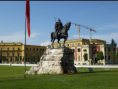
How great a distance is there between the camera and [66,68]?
1911cm

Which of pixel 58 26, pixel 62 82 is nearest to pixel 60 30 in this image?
pixel 58 26

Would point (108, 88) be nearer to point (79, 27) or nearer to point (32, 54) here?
point (32, 54)

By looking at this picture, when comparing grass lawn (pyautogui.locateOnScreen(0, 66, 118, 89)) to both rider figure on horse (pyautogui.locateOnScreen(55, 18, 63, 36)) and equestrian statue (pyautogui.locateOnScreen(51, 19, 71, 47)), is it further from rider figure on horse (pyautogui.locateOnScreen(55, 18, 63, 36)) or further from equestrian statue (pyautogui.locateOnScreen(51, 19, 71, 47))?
rider figure on horse (pyautogui.locateOnScreen(55, 18, 63, 36))

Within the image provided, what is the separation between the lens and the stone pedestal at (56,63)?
18.6 meters

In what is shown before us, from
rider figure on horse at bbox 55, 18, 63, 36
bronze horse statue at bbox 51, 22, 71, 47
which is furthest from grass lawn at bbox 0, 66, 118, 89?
rider figure on horse at bbox 55, 18, 63, 36

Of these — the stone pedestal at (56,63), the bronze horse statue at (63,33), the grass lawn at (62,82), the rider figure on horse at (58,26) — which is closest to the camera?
the grass lawn at (62,82)

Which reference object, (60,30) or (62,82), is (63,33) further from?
(62,82)

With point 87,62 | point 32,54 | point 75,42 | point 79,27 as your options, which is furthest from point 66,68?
point 79,27

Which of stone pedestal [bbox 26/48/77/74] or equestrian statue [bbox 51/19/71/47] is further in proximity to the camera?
equestrian statue [bbox 51/19/71/47]

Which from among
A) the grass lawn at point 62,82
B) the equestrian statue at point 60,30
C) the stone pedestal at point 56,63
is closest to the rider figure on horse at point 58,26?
the equestrian statue at point 60,30

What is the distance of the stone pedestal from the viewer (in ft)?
60.9

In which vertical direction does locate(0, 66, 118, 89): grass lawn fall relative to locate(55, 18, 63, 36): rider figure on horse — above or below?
below

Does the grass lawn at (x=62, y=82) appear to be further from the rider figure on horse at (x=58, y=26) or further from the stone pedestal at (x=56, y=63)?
the rider figure on horse at (x=58, y=26)

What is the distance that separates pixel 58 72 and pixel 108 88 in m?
8.97
